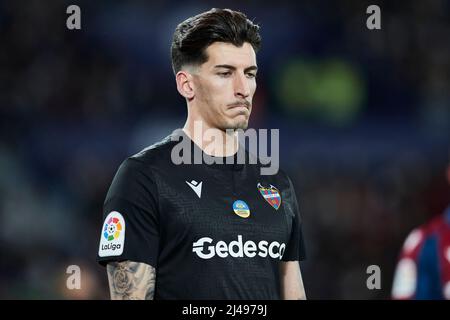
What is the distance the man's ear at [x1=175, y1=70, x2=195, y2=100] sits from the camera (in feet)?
11.2

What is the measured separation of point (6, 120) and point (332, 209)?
12.0 ft

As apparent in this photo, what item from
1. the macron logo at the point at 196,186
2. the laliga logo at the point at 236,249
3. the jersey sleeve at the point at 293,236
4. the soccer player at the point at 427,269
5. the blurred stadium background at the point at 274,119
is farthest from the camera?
Result: the blurred stadium background at the point at 274,119

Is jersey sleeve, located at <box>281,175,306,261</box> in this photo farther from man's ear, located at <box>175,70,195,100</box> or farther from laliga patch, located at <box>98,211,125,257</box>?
laliga patch, located at <box>98,211,125,257</box>

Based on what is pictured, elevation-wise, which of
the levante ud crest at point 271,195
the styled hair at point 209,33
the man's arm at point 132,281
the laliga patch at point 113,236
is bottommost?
the man's arm at point 132,281

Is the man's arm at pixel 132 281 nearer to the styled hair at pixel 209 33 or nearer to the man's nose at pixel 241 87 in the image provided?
the man's nose at pixel 241 87

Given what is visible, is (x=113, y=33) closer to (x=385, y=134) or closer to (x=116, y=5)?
(x=116, y=5)

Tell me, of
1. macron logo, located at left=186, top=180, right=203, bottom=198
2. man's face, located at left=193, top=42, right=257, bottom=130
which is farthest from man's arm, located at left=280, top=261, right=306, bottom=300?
man's face, located at left=193, top=42, right=257, bottom=130

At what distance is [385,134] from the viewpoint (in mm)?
8695

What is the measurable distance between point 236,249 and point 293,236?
46 centimetres

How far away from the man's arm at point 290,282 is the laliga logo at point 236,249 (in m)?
0.24

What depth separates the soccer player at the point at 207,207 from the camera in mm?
3082

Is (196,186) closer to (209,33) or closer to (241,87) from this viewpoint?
(241,87)

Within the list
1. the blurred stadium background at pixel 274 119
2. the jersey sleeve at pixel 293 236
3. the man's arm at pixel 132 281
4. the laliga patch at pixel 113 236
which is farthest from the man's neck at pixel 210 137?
the blurred stadium background at pixel 274 119

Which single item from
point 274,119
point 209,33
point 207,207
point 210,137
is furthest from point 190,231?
point 274,119
